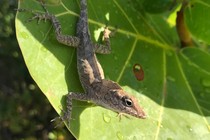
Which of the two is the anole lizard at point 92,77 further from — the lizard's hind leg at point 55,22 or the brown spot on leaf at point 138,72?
the brown spot on leaf at point 138,72

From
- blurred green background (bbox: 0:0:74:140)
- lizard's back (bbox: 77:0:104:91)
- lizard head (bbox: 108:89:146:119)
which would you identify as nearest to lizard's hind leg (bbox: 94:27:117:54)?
lizard's back (bbox: 77:0:104:91)

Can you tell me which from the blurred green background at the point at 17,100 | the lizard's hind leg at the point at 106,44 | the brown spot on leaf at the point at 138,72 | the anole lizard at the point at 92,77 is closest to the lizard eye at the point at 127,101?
the anole lizard at the point at 92,77

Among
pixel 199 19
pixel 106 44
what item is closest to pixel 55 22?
pixel 106 44

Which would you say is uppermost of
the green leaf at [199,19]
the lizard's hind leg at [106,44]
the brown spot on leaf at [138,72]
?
the green leaf at [199,19]

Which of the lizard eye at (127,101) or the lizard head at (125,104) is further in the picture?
the lizard eye at (127,101)

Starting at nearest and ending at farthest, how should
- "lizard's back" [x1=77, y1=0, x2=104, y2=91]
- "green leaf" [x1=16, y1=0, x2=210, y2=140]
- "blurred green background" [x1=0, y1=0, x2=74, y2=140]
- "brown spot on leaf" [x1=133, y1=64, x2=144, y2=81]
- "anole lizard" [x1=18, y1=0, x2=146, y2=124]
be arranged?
"green leaf" [x1=16, y1=0, x2=210, y2=140] → "anole lizard" [x1=18, y1=0, x2=146, y2=124] → "brown spot on leaf" [x1=133, y1=64, x2=144, y2=81] → "lizard's back" [x1=77, y1=0, x2=104, y2=91] → "blurred green background" [x1=0, y1=0, x2=74, y2=140]

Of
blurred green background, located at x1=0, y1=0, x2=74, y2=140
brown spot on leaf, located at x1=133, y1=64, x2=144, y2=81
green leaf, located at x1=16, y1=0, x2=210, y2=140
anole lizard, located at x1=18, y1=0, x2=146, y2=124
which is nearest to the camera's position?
green leaf, located at x1=16, y1=0, x2=210, y2=140

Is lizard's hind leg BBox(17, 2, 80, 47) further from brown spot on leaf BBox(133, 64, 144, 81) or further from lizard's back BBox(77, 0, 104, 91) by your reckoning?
brown spot on leaf BBox(133, 64, 144, 81)

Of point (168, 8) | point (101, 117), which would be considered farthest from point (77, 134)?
point (168, 8)
